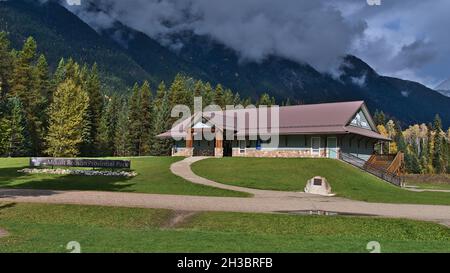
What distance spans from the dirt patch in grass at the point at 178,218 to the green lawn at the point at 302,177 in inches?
447

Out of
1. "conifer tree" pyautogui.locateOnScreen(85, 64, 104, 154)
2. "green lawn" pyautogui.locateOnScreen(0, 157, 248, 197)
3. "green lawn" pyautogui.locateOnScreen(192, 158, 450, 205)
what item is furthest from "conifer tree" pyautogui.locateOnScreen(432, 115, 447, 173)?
"green lawn" pyautogui.locateOnScreen(0, 157, 248, 197)

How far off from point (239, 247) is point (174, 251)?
5.62 feet

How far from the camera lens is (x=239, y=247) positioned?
10703 millimetres

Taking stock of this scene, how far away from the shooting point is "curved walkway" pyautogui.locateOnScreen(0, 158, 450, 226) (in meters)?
18.2

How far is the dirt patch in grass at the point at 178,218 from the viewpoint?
1555 cm

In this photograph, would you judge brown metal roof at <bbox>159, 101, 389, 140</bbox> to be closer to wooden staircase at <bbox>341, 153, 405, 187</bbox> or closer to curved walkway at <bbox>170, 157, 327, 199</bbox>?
wooden staircase at <bbox>341, 153, 405, 187</bbox>

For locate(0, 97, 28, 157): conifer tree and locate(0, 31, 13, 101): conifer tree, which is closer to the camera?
locate(0, 97, 28, 157): conifer tree

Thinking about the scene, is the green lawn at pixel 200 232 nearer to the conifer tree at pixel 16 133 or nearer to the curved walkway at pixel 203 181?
the curved walkway at pixel 203 181

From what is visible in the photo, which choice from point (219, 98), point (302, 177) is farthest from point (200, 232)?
point (219, 98)

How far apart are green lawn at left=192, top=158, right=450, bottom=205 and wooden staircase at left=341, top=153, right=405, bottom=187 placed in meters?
2.38

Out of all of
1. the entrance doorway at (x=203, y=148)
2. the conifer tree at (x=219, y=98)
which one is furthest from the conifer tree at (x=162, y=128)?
the entrance doorway at (x=203, y=148)

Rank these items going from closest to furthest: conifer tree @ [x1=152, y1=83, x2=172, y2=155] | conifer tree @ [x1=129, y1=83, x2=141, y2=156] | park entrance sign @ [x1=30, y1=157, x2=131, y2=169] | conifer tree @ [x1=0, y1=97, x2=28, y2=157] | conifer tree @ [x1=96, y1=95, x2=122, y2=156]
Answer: park entrance sign @ [x1=30, y1=157, x2=131, y2=169] → conifer tree @ [x1=0, y1=97, x2=28, y2=157] → conifer tree @ [x1=152, y1=83, x2=172, y2=155] → conifer tree @ [x1=96, y1=95, x2=122, y2=156] → conifer tree @ [x1=129, y1=83, x2=141, y2=156]
